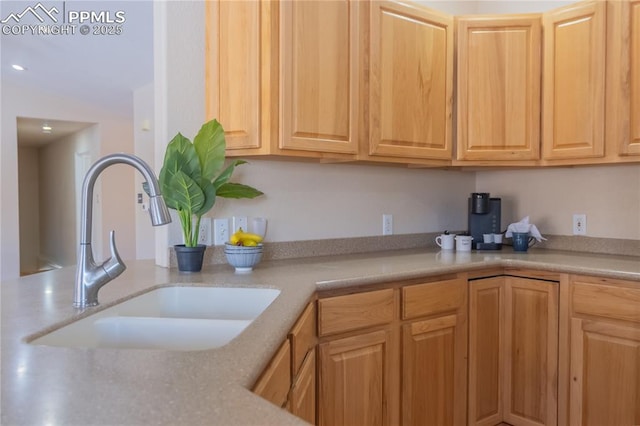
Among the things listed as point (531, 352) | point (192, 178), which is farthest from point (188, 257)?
point (531, 352)

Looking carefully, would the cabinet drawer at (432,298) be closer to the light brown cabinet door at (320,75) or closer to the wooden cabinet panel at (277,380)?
the light brown cabinet door at (320,75)

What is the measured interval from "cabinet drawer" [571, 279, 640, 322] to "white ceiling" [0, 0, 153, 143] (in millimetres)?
3030

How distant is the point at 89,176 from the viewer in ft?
4.22

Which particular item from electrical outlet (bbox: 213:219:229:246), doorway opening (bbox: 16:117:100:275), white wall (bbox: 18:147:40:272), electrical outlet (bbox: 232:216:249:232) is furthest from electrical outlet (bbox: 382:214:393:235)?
white wall (bbox: 18:147:40:272)

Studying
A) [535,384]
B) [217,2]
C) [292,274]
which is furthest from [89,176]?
[535,384]

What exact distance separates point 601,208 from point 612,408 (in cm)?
111

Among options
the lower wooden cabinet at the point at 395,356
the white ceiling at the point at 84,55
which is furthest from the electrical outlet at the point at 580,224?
the white ceiling at the point at 84,55

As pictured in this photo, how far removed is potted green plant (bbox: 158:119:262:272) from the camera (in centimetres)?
188

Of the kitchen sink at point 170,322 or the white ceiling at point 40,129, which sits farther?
the white ceiling at point 40,129

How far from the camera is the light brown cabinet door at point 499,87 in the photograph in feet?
8.51

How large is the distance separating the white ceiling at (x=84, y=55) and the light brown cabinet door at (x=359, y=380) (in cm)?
259

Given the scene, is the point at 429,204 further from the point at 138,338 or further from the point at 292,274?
the point at 138,338

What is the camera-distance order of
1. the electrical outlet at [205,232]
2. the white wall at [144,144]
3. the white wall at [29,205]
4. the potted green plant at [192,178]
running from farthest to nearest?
the white wall at [29,205] → the white wall at [144,144] → the electrical outlet at [205,232] → the potted green plant at [192,178]

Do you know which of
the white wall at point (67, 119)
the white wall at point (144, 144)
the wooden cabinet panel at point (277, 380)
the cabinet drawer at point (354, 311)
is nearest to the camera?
the wooden cabinet panel at point (277, 380)
